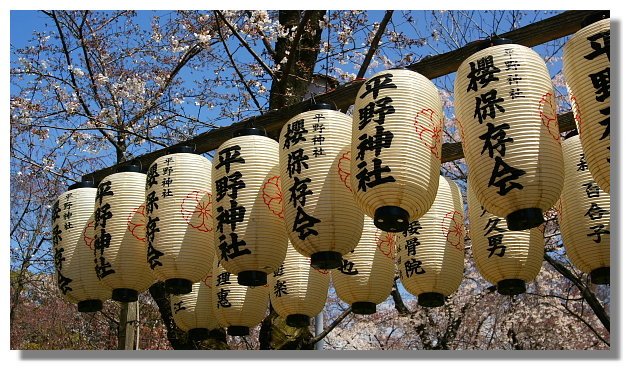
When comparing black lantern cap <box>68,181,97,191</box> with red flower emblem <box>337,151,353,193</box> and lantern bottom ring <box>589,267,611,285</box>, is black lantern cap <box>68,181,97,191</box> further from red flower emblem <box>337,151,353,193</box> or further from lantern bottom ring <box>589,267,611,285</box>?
lantern bottom ring <box>589,267,611,285</box>

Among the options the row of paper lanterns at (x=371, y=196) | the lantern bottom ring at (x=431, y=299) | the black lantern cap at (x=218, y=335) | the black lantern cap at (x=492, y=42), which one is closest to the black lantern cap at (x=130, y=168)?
the row of paper lanterns at (x=371, y=196)

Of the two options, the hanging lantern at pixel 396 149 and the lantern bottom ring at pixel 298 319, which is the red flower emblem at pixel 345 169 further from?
the lantern bottom ring at pixel 298 319

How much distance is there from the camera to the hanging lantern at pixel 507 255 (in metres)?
5.36

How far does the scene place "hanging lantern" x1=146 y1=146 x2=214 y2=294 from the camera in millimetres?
5531

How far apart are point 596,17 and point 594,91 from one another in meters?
0.51

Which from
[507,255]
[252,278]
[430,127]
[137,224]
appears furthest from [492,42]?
[137,224]

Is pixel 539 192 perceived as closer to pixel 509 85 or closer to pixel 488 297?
pixel 509 85

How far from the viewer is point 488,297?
14.0 m

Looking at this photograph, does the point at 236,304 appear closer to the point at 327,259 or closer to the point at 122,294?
the point at 122,294

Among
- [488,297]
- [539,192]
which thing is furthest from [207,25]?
[539,192]

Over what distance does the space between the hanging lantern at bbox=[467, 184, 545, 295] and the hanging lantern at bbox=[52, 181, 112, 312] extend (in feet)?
10.4

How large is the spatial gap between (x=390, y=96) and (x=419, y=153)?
0.46 meters

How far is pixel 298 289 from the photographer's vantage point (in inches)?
238

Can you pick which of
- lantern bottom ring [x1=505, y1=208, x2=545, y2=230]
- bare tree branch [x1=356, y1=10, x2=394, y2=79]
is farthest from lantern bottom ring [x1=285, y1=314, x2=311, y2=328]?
bare tree branch [x1=356, y1=10, x2=394, y2=79]
